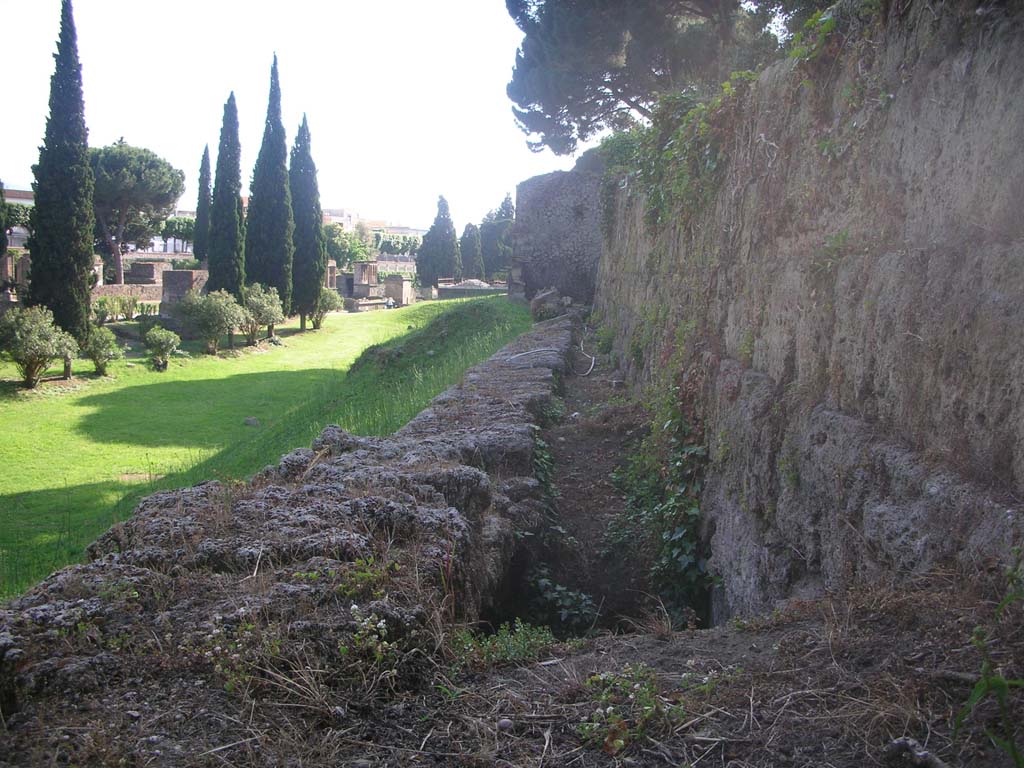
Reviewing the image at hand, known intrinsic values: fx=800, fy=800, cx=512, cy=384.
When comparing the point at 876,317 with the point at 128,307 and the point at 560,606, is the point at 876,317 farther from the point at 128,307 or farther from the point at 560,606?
the point at 128,307

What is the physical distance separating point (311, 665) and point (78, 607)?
2.22 ft

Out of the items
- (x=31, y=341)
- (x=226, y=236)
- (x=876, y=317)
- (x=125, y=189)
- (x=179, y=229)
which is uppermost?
(x=125, y=189)

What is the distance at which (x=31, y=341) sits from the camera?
16.5 meters

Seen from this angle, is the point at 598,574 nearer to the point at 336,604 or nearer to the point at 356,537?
the point at 356,537

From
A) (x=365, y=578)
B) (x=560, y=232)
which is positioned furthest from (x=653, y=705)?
(x=560, y=232)

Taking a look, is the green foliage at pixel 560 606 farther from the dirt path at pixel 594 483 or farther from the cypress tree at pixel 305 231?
the cypress tree at pixel 305 231

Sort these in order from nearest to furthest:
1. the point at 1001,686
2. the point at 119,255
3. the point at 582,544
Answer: the point at 1001,686 → the point at 582,544 → the point at 119,255

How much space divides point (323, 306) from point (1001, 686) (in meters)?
29.3

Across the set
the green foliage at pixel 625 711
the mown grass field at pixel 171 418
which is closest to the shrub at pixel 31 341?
the mown grass field at pixel 171 418

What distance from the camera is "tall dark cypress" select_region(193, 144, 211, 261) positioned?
39.1 metres

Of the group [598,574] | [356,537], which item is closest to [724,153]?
[598,574]

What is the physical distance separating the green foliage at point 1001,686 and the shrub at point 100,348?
20.0 metres

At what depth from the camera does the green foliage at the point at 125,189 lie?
1485 inches

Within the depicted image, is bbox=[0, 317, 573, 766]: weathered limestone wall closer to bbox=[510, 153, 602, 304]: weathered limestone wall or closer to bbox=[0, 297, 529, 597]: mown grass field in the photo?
bbox=[0, 297, 529, 597]: mown grass field
